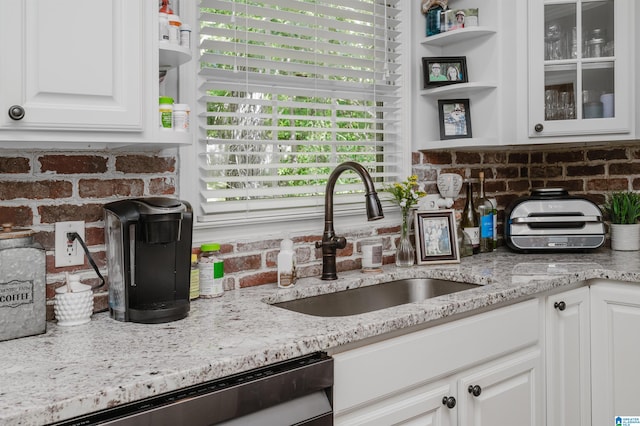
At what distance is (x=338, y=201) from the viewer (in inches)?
93.7

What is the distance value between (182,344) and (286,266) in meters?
0.70

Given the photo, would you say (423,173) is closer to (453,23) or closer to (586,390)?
(453,23)

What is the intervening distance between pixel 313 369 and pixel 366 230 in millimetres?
1169

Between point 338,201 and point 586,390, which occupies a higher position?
point 338,201

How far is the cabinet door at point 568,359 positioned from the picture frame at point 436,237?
483 millimetres

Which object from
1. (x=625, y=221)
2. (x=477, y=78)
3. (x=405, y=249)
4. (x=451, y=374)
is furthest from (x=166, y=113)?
(x=625, y=221)

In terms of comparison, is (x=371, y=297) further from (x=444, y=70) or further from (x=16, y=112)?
(x=16, y=112)

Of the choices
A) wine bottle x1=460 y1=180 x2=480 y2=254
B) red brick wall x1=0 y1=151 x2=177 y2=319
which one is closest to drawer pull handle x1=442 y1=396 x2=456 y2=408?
red brick wall x1=0 y1=151 x2=177 y2=319

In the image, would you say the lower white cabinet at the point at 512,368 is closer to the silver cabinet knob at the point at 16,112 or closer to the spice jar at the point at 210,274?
the spice jar at the point at 210,274

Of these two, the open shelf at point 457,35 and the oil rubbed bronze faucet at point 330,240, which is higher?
the open shelf at point 457,35

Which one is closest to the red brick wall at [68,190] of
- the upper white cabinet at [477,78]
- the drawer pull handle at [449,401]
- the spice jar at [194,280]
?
the spice jar at [194,280]

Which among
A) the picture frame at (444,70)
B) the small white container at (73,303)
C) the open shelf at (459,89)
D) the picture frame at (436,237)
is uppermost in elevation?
the picture frame at (444,70)

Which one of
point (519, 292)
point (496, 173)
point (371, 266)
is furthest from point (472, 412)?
point (496, 173)

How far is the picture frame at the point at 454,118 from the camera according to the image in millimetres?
2656
